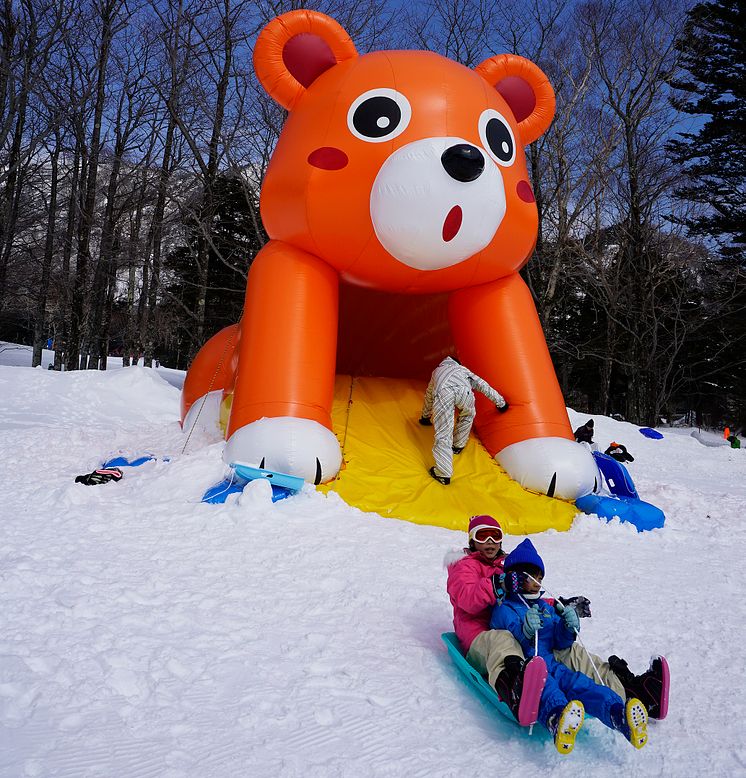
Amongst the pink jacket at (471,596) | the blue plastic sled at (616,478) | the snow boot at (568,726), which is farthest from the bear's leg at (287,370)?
the snow boot at (568,726)

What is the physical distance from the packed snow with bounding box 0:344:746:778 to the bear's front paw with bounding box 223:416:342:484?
20 centimetres

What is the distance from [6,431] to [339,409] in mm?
4211

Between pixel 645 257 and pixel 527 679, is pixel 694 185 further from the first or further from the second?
pixel 527 679

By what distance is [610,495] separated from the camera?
5.19 m

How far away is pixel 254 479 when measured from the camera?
4340 millimetres

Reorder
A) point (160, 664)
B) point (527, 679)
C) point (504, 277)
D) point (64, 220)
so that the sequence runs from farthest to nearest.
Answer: point (64, 220), point (504, 277), point (160, 664), point (527, 679)

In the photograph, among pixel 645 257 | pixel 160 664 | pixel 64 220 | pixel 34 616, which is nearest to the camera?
pixel 160 664

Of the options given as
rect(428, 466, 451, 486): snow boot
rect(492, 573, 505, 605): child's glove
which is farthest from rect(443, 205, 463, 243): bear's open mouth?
rect(492, 573, 505, 605): child's glove

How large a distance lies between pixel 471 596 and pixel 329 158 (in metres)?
3.71

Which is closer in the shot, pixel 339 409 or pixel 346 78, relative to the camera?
pixel 346 78

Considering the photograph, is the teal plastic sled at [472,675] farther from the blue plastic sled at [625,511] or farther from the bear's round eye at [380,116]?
the bear's round eye at [380,116]

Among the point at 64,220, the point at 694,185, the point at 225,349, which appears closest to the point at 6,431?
the point at 225,349

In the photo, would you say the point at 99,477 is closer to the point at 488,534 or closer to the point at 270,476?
the point at 270,476

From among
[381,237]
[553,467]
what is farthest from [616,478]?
[381,237]
